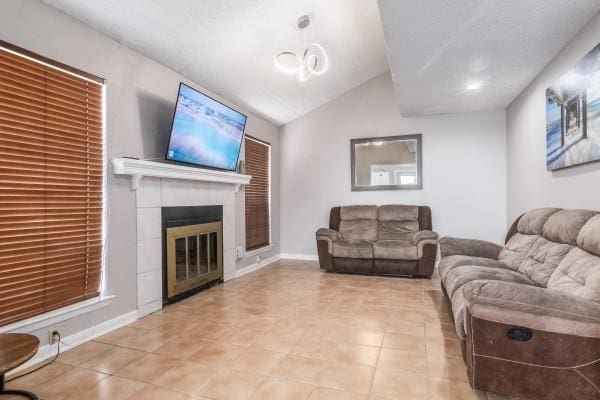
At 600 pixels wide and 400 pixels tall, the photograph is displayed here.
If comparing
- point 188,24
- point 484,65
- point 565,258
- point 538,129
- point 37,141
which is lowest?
point 565,258

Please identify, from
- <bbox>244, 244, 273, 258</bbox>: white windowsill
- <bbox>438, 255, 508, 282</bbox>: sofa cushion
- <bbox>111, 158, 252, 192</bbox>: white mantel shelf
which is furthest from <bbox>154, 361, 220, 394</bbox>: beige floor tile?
<bbox>244, 244, 273, 258</bbox>: white windowsill

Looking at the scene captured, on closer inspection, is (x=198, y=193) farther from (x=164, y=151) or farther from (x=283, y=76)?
(x=283, y=76)

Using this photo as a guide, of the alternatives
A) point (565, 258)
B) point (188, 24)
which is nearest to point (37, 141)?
point (188, 24)

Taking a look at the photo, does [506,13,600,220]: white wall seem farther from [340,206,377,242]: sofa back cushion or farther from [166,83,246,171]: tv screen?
[166,83,246,171]: tv screen

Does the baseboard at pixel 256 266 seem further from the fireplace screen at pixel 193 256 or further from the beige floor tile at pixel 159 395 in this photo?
the beige floor tile at pixel 159 395

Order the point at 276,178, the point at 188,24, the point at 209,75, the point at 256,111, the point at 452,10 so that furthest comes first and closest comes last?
1. the point at 276,178
2. the point at 256,111
3. the point at 209,75
4. the point at 188,24
5. the point at 452,10

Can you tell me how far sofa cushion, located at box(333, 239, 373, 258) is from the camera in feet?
13.7

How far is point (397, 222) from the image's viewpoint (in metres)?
4.60

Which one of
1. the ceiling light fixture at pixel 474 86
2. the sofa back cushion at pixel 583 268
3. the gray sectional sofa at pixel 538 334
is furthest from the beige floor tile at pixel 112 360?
the ceiling light fixture at pixel 474 86

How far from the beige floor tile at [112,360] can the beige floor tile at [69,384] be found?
49 millimetres

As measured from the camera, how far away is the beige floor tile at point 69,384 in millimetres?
1646

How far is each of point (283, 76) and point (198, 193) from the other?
183cm

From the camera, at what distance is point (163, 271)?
9.87ft

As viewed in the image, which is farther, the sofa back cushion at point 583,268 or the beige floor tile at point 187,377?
the beige floor tile at point 187,377
